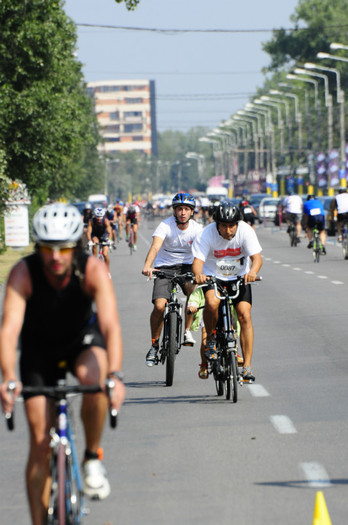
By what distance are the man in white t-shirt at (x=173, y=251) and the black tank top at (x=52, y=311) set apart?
664 cm

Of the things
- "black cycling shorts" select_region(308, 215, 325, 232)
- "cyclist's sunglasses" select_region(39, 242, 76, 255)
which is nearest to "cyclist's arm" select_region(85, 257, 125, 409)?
"cyclist's sunglasses" select_region(39, 242, 76, 255)

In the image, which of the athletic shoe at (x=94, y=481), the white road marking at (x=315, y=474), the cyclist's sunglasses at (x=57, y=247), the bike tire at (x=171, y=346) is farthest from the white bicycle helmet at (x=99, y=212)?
the athletic shoe at (x=94, y=481)

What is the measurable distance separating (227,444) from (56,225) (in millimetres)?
3662

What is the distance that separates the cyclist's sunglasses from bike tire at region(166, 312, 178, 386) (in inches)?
244

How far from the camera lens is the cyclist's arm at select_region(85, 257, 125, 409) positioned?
5.27m

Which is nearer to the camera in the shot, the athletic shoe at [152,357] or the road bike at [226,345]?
the road bike at [226,345]

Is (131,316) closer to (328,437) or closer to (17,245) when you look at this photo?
(328,437)

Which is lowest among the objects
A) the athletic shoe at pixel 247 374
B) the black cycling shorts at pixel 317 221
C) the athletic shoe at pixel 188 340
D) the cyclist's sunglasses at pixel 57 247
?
the athletic shoe at pixel 247 374

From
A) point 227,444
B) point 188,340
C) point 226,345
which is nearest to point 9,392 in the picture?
point 227,444

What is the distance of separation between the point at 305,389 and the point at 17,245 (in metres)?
32.2

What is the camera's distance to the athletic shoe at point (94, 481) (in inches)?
208

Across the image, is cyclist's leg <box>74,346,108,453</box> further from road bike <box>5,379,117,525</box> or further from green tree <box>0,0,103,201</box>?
green tree <box>0,0,103,201</box>

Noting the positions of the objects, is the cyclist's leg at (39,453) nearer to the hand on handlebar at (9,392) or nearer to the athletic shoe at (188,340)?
the hand on handlebar at (9,392)

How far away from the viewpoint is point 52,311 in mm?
5570
